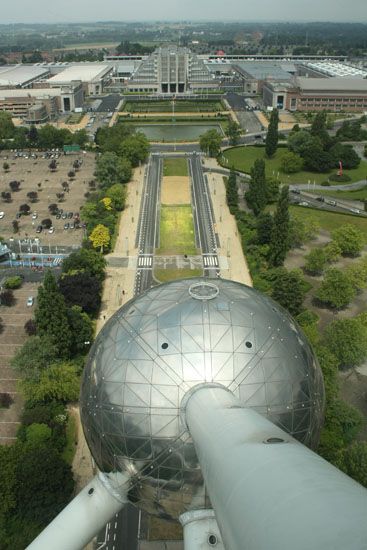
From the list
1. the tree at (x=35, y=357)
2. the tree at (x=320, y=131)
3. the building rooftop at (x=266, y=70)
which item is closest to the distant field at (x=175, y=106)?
the building rooftop at (x=266, y=70)

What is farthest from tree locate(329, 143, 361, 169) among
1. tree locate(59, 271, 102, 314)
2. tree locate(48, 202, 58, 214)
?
tree locate(59, 271, 102, 314)

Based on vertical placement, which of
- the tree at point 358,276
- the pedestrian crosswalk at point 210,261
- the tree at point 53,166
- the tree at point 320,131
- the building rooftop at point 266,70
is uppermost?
the building rooftop at point 266,70

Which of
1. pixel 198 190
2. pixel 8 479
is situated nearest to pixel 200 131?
pixel 198 190

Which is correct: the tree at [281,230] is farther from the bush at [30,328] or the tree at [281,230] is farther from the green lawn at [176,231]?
the bush at [30,328]

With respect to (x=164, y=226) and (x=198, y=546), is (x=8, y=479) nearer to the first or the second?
(x=198, y=546)

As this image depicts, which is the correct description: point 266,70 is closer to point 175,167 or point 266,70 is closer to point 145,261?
point 175,167

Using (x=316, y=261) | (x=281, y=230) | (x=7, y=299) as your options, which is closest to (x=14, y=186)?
(x=7, y=299)
